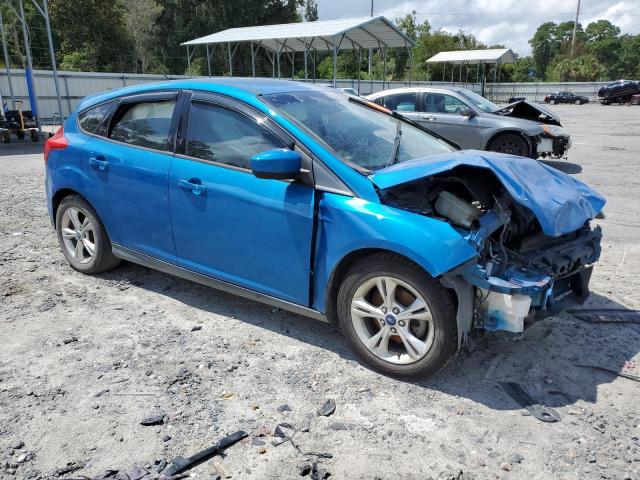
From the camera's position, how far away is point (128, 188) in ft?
13.9

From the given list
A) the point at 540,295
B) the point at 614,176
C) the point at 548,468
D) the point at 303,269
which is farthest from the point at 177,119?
the point at 614,176

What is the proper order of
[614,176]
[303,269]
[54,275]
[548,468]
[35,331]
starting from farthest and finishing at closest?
[614,176], [54,275], [35,331], [303,269], [548,468]

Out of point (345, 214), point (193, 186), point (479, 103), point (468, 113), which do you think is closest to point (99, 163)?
point (193, 186)

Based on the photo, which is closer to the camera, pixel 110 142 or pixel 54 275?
pixel 110 142

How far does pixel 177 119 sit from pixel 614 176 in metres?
8.59

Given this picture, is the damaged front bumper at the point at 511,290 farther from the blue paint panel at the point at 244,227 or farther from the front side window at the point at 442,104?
the front side window at the point at 442,104

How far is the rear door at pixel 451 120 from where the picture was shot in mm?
10914

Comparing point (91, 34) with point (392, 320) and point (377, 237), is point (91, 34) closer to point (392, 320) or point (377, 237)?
point (377, 237)

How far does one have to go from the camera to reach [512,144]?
10.7 metres

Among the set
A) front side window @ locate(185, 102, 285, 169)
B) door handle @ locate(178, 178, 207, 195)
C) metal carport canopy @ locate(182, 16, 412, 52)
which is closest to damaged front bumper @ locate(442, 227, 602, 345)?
front side window @ locate(185, 102, 285, 169)

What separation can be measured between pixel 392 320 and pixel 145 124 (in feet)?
8.39

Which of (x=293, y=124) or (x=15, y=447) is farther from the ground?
(x=293, y=124)

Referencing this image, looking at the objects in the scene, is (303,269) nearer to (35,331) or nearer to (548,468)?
(548,468)

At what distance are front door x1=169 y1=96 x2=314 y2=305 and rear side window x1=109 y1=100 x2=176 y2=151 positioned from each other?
10.1 inches
